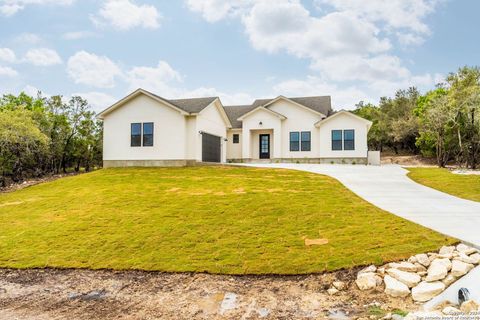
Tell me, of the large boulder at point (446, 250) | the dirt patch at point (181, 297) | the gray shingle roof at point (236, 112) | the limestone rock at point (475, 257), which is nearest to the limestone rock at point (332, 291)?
the dirt patch at point (181, 297)

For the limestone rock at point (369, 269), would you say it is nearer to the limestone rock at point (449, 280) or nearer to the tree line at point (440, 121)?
the limestone rock at point (449, 280)

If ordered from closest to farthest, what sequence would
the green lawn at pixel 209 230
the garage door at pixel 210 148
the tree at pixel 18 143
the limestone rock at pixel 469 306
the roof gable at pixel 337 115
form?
the limestone rock at pixel 469 306
the green lawn at pixel 209 230
the tree at pixel 18 143
the garage door at pixel 210 148
the roof gable at pixel 337 115

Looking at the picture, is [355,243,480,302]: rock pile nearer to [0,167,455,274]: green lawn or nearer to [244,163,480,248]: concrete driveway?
[0,167,455,274]: green lawn

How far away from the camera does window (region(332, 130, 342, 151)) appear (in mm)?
27703

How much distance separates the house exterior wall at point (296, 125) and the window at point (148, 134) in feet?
36.5

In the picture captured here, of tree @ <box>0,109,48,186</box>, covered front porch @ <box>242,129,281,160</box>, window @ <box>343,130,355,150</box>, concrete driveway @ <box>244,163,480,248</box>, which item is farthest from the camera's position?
covered front porch @ <box>242,129,281,160</box>

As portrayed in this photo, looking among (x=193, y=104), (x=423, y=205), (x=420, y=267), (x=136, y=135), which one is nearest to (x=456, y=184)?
(x=423, y=205)

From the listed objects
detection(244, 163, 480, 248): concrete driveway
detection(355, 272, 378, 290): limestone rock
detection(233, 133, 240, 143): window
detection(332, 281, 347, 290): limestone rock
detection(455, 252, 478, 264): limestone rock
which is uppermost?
→ detection(233, 133, 240, 143): window

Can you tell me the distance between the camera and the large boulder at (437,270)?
5.80 meters

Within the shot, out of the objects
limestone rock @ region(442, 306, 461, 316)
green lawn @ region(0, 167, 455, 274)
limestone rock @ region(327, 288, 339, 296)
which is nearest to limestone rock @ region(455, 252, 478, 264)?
green lawn @ region(0, 167, 455, 274)

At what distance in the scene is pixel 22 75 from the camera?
29.2 metres

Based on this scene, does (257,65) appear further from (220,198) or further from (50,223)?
(50,223)

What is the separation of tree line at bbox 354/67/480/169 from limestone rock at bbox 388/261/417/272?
2112 cm

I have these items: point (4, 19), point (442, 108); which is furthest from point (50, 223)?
point (442, 108)
